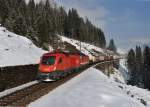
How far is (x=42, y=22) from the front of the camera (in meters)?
90.2

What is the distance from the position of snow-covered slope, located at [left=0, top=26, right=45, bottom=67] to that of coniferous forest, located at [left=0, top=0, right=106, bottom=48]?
11.4 metres

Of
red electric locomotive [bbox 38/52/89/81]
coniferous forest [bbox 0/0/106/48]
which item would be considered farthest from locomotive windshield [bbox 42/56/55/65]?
coniferous forest [bbox 0/0/106/48]

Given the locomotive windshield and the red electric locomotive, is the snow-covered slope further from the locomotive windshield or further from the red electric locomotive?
the red electric locomotive

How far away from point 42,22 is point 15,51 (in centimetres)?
4277

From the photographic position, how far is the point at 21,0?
10281cm

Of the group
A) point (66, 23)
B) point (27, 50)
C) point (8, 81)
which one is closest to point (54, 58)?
point (8, 81)

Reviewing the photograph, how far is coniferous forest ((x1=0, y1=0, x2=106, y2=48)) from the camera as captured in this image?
7181 centimetres

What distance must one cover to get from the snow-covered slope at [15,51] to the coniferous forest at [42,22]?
11.4 meters

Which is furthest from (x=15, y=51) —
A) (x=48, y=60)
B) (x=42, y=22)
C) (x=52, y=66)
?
(x=42, y=22)

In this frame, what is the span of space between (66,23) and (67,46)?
22.4m

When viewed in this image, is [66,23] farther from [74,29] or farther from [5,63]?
[5,63]

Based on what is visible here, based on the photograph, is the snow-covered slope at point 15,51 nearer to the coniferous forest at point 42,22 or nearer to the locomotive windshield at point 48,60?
the locomotive windshield at point 48,60

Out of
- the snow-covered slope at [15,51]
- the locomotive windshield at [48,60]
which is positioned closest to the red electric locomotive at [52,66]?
the locomotive windshield at [48,60]

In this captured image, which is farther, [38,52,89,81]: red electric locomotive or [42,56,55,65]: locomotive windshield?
[42,56,55,65]: locomotive windshield
